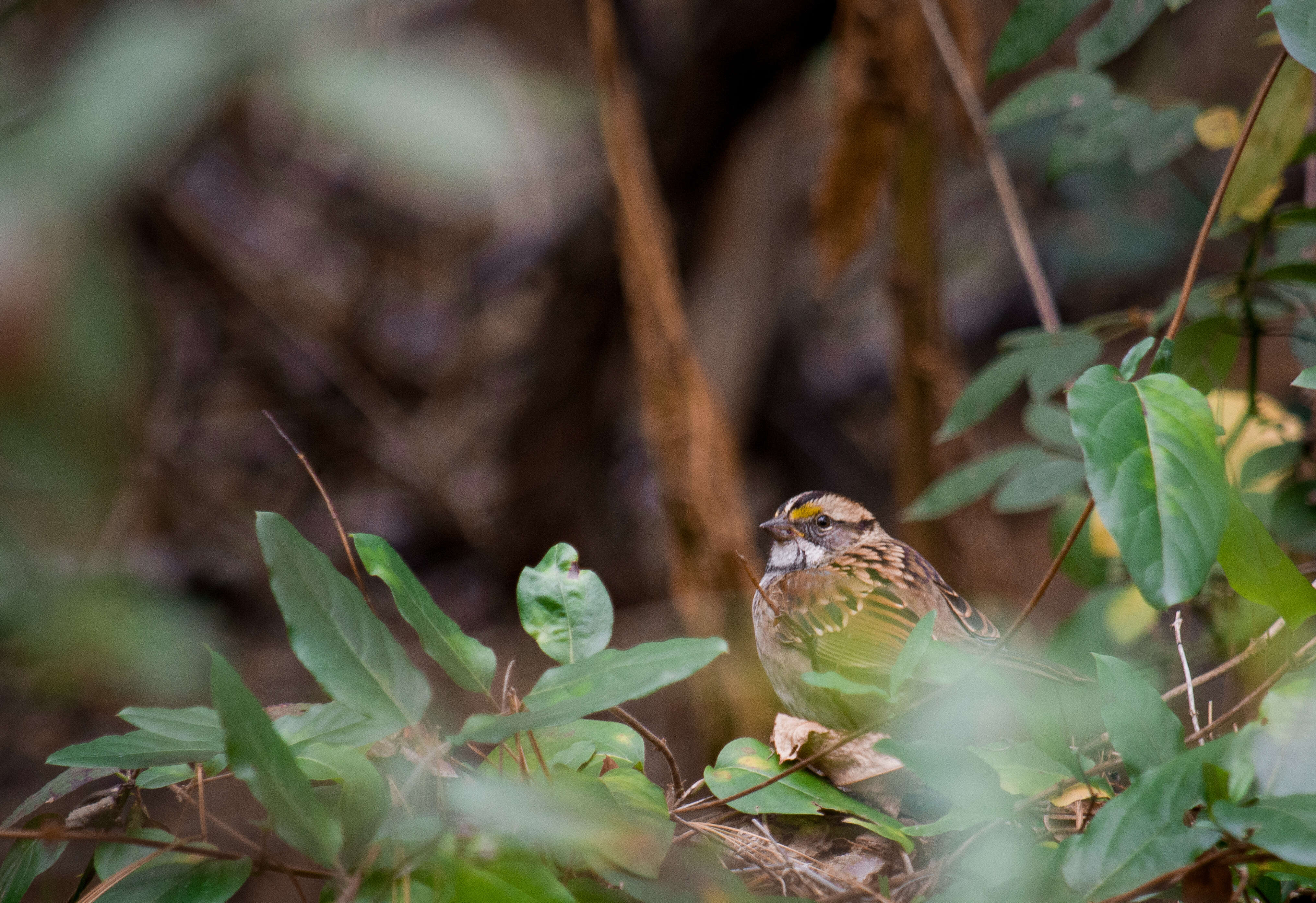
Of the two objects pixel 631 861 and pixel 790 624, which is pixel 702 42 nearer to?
pixel 790 624

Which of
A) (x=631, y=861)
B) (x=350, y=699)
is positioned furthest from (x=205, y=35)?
(x=631, y=861)

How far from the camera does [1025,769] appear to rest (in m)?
1.19

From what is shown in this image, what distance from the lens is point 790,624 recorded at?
61.0 inches

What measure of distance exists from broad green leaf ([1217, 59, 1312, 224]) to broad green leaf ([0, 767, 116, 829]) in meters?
2.17

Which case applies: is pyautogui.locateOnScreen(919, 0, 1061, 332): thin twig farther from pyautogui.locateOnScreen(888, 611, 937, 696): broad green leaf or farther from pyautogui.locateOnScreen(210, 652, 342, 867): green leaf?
pyautogui.locateOnScreen(210, 652, 342, 867): green leaf

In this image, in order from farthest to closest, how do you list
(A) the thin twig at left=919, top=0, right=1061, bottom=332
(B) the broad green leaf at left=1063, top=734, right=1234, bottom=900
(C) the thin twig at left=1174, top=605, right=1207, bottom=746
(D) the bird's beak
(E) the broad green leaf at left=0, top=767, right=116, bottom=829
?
(D) the bird's beak → (A) the thin twig at left=919, top=0, right=1061, bottom=332 → (C) the thin twig at left=1174, top=605, right=1207, bottom=746 → (E) the broad green leaf at left=0, top=767, right=116, bottom=829 → (B) the broad green leaf at left=1063, top=734, right=1234, bottom=900

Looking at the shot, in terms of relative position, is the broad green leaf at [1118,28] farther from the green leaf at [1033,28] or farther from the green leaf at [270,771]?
the green leaf at [270,771]

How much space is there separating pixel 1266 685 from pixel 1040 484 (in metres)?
1.04

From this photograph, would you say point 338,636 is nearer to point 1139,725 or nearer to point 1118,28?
point 1139,725

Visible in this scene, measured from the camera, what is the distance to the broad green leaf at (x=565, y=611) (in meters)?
1.28

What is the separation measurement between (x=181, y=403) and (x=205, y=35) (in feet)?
17.9

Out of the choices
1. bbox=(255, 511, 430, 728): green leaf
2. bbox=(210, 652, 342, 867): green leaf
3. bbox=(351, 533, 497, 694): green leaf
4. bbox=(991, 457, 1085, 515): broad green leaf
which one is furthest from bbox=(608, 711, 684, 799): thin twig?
bbox=(991, 457, 1085, 515): broad green leaf

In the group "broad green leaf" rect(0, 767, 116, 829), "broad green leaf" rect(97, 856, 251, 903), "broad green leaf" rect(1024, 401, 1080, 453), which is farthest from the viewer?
"broad green leaf" rect(1024, 401, 1080, 453)

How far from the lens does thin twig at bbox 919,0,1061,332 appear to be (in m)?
2.62
